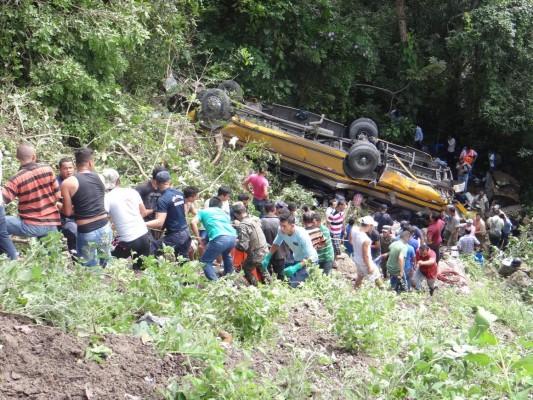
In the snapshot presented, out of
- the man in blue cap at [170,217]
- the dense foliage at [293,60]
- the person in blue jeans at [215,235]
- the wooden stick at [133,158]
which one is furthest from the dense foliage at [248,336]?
the dense foliage at [293,60]

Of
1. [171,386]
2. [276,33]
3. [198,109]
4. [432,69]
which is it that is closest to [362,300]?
[171,386]

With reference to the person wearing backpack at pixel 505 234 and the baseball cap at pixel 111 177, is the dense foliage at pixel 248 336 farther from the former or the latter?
the person wearing backpack at pixel 505 234

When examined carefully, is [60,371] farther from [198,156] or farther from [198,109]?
[198,109]

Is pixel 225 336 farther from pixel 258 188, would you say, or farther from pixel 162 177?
pixel 258 188

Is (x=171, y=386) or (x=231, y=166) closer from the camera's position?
(x=171, y=386)

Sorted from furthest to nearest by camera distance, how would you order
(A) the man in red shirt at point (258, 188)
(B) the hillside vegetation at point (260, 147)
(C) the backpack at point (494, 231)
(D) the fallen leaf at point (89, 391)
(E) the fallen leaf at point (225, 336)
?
(C) the backpack at point (494, 231), (A) the man in red shirt at point (258, 188), (E) the fallen leaf at point (225, 336), (B) the hillside vegetation at point (260, 147), (D) the fallen leaf at point (89, 391)

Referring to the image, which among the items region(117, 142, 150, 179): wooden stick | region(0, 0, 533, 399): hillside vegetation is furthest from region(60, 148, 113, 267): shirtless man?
region(117, 142, 150, 179): wooden stick

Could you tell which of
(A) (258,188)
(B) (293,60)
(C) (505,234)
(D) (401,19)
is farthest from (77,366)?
(D) (401,19)

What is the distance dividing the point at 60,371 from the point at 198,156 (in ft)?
28.5

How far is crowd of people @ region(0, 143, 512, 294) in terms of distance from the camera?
6.89m

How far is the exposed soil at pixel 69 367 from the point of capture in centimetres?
426

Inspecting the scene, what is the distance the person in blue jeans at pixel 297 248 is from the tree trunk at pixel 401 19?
12.9 metres

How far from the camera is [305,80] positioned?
19047 mm

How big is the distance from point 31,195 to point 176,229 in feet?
5.09
